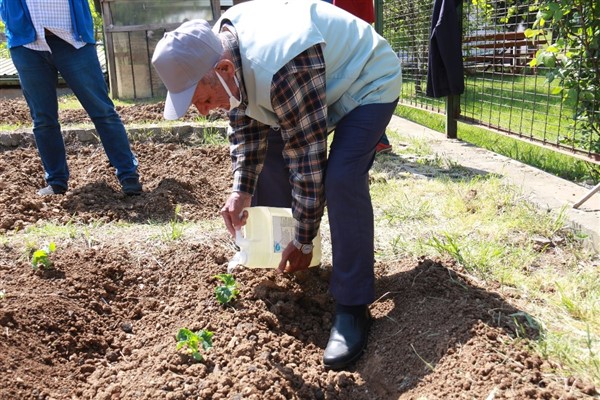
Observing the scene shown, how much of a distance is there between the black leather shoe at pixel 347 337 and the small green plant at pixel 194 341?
1.41 feet

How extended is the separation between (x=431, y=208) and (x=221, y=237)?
Result: 4.20ft

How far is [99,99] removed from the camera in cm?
405

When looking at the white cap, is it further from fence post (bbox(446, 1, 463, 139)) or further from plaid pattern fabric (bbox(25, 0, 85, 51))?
fence post (bbox(446, 1, 463, 139))

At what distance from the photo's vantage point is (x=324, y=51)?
2141 millimetres

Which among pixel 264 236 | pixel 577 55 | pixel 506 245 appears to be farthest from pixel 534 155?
pixel 264 236

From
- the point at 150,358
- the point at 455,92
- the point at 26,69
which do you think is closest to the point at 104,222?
the point at 26,69

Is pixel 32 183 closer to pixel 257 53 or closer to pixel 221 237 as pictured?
pixel 221 237

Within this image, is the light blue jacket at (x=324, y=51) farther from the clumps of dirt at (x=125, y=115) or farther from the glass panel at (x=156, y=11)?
the glass panel at (x=156, y=11)

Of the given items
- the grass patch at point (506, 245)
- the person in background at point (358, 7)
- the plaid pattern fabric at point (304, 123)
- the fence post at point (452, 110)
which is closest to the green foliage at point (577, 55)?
the grass patch at point (506, 245)

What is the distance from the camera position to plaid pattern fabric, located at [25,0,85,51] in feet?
12.6

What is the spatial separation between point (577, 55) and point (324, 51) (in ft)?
8.83

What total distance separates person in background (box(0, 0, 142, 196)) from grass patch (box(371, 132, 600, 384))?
1.79 m

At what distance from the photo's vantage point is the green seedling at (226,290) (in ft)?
8.12

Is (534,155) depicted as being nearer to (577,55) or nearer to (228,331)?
(577,55)
